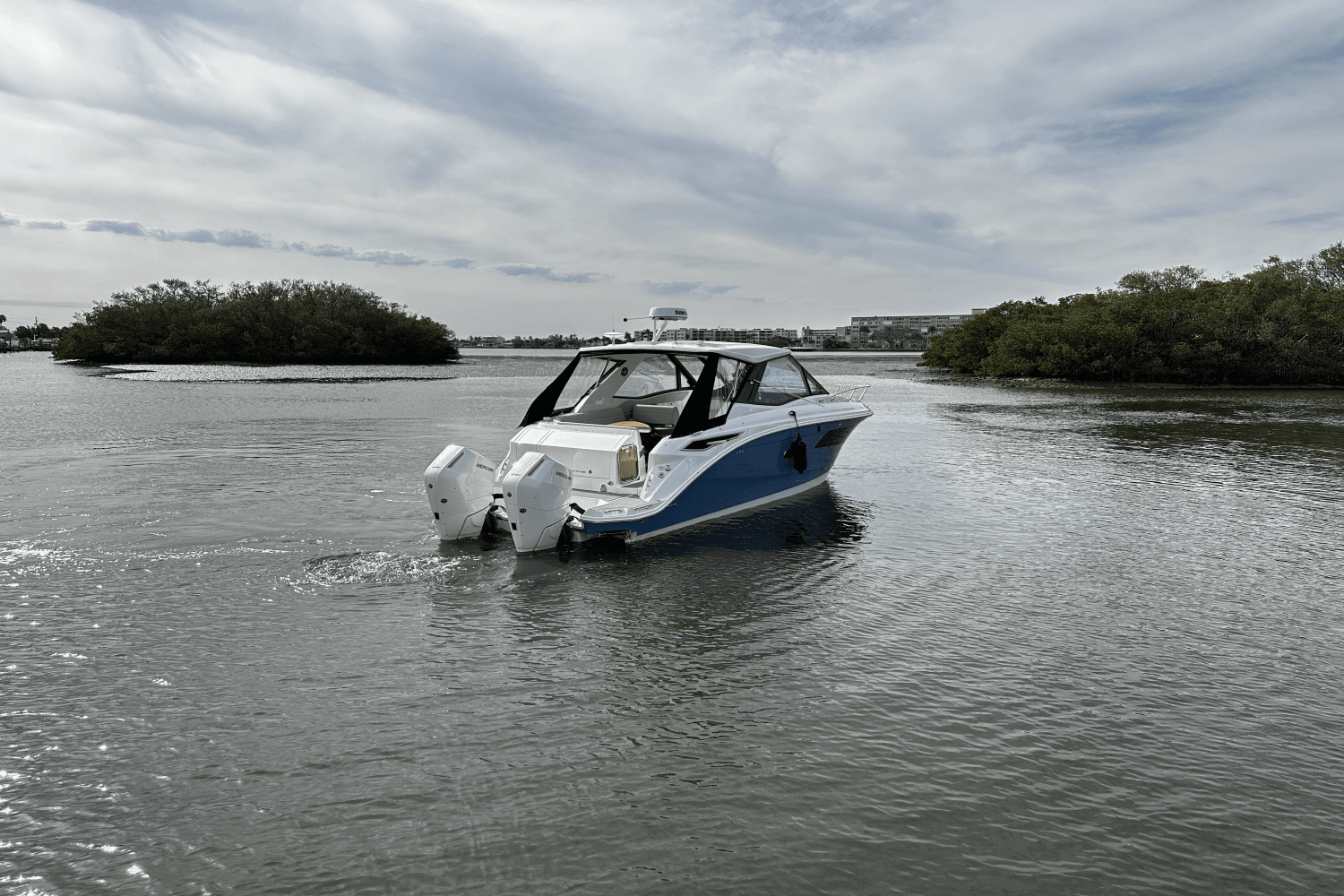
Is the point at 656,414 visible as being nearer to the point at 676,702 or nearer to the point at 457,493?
the point at 457,493

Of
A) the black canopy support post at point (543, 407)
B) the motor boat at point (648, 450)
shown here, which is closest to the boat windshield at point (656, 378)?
the motor boat at point (648, 450)

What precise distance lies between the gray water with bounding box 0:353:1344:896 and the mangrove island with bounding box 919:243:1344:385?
4781 centimetres

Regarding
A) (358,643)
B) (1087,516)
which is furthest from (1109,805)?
(1087,516)

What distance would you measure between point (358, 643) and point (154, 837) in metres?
2.58

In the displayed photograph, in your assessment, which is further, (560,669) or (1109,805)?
(560,669)

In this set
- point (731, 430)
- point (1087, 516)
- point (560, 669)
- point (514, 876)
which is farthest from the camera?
point (1087, 516)

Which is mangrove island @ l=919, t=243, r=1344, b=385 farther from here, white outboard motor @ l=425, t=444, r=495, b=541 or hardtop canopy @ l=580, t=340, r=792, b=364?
white outboard motor @ l=425, t=444, r=495, b=541

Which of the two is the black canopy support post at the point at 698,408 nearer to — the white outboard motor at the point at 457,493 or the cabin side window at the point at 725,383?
the cabin side window at the point at 725,383

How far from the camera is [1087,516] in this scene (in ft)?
38.7

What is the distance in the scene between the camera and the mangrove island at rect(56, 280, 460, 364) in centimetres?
9519

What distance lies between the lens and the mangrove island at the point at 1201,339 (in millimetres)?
51750

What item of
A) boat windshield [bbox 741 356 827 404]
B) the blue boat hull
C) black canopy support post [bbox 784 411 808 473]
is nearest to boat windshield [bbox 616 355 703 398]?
boat windshield [bbox 741 356 827 404]

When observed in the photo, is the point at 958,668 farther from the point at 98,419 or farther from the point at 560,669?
the point at 98,419

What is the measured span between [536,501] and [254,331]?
10445cm
